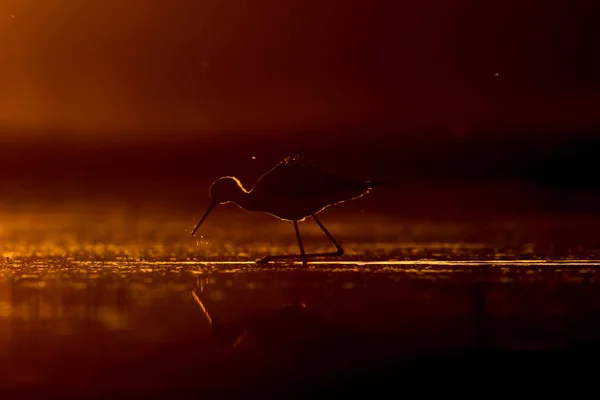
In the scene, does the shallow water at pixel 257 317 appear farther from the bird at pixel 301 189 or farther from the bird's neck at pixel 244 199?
the bird's neck at pixel 244 199

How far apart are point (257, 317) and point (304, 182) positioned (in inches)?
174

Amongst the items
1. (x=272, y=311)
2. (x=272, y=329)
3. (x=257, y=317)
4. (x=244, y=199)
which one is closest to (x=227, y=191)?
(x=244, y=199)

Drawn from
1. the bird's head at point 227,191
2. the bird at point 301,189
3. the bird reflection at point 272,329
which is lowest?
the bird reflection at point 272,329

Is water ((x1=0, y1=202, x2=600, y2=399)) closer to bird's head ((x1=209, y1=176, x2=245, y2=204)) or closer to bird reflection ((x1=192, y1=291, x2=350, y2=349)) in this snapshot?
bird reflection ((x1=192, y1=291, x2=350, y2=349))

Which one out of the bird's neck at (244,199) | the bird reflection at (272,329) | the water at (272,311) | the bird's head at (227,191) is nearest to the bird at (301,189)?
the bird's neck at (244,199)

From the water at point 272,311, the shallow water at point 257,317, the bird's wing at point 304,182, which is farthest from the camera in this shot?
the bird's wing at point 304,182

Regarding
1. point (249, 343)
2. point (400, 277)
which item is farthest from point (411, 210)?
point (249, 343)

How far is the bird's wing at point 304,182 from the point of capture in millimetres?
10977

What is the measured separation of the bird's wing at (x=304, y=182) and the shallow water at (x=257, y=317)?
1.38 m

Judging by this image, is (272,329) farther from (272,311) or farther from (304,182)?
(304,182)

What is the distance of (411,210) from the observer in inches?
693

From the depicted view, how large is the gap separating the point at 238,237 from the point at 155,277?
4.16 m

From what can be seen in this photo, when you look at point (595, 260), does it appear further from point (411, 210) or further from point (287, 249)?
point (411, 210)

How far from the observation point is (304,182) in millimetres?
10969
